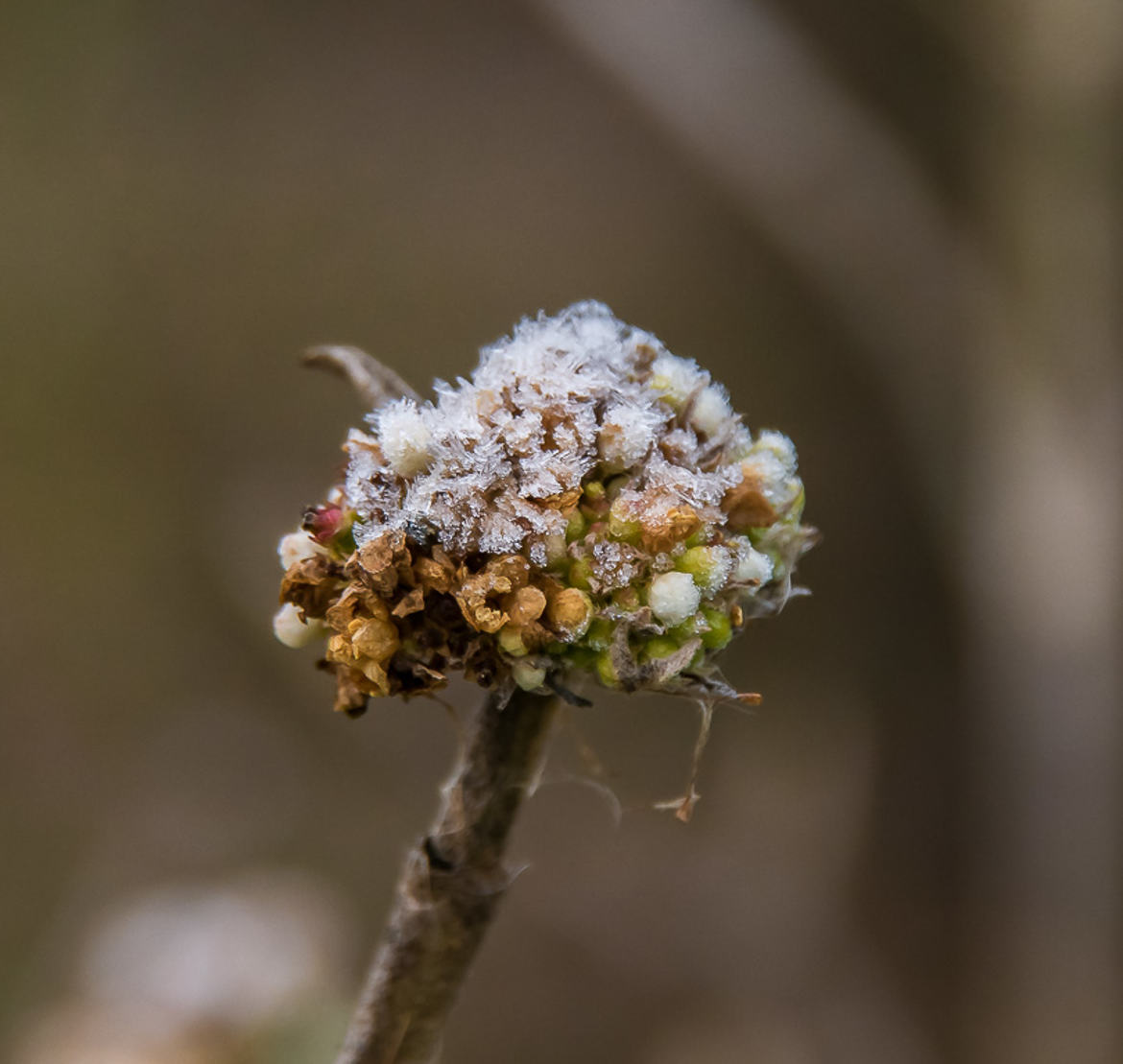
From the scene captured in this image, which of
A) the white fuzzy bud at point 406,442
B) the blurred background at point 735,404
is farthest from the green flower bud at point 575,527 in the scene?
the blurred background at point 735,404

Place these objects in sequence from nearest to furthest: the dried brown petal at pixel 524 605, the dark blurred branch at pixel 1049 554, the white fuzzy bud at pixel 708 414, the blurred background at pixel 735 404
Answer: the dried brown petal at pixel 524 605 < the white fuzzy bud at pixel 708 414 < the blurred background at pixel 735 404 < the dark blurred branch at pixel 1049 554

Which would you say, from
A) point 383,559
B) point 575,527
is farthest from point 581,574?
point 383,559

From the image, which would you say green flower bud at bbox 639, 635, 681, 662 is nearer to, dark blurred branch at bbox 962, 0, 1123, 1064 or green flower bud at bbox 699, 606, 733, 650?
green flower bud at bbox 699, 606, 733, 650

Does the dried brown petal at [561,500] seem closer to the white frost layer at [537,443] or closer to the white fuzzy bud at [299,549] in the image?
the white frost layer at [537,443]

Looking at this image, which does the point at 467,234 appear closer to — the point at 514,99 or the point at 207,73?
the point at 514,99

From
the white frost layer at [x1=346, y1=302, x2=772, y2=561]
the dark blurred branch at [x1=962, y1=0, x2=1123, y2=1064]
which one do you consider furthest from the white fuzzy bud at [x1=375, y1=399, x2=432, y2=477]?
the dark blurred branch at [x1=962, y1=0, x2=1123, y2=1064]

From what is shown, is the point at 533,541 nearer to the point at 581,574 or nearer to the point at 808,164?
the point at 581,574

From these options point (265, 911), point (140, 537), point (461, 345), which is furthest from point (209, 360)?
point (265, 911)

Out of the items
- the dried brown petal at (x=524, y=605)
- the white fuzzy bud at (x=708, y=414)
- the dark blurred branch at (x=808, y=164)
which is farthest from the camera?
the dark blurred branch at (x=808, y=164)
